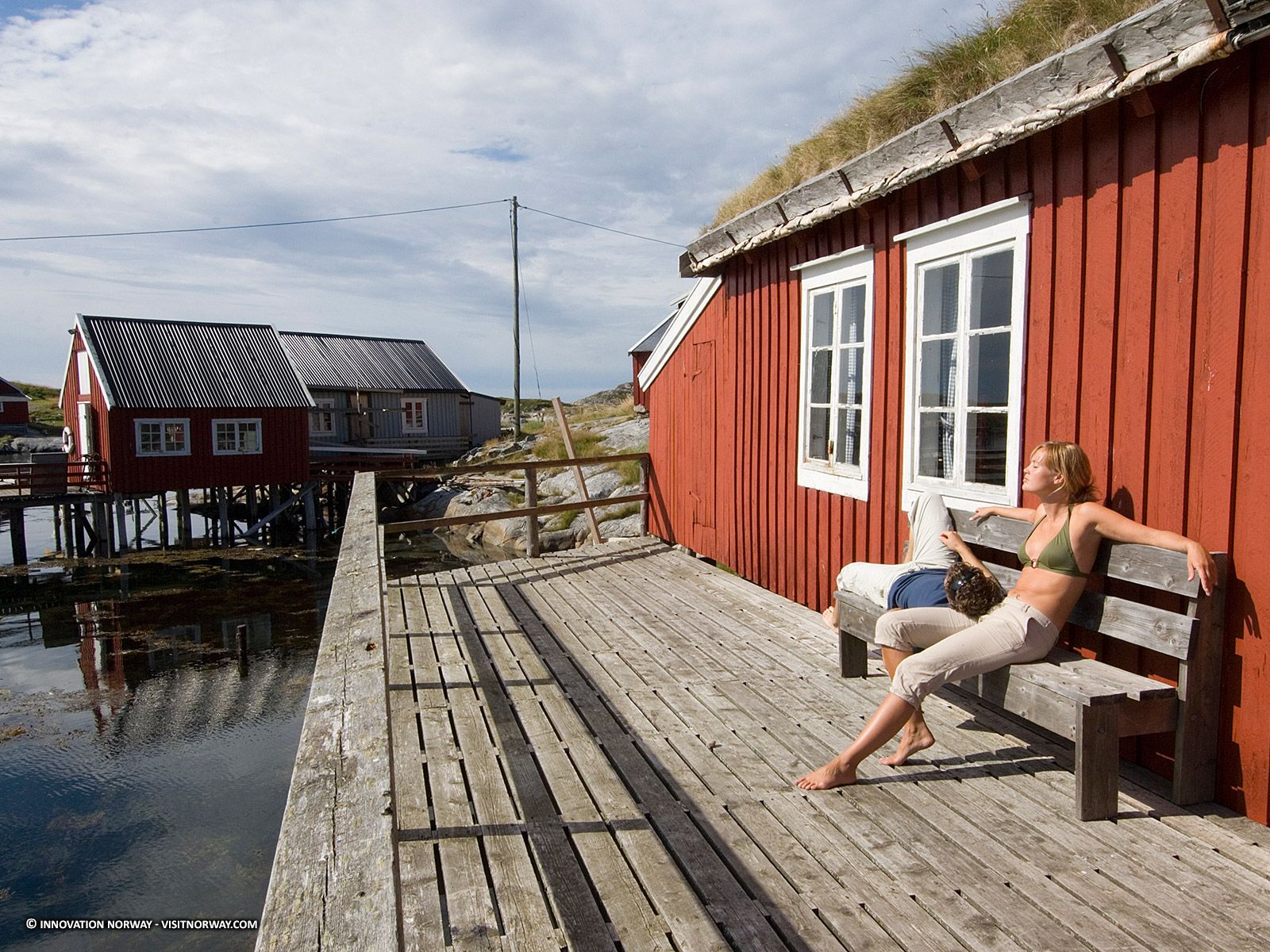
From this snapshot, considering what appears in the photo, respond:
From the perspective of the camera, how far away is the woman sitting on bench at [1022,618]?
3.17m

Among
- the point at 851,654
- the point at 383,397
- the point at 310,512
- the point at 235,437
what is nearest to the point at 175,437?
the point at 235,437

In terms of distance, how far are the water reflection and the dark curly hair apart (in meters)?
5.72

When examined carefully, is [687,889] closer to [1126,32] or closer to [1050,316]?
[1050,316]

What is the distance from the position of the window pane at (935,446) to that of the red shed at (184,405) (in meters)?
23.7

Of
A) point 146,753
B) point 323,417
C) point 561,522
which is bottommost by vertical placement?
point 146,753

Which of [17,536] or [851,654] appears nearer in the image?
[851,654]

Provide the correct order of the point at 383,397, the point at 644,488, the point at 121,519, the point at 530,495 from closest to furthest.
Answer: the point at 530,495
the point at 644,488
the point at 121,519
the point at 383,397

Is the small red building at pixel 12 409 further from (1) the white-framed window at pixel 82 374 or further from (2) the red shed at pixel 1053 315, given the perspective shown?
(2) the red shed at pixel 1053 315

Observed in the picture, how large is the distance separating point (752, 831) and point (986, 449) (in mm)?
2348

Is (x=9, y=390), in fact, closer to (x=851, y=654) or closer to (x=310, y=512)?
(x=310, y=512)

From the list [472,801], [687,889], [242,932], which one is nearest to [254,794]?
[242,932]

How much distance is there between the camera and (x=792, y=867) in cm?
276

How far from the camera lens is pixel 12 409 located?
47938 millimetres

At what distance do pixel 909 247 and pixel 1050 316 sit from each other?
1.26 metres
